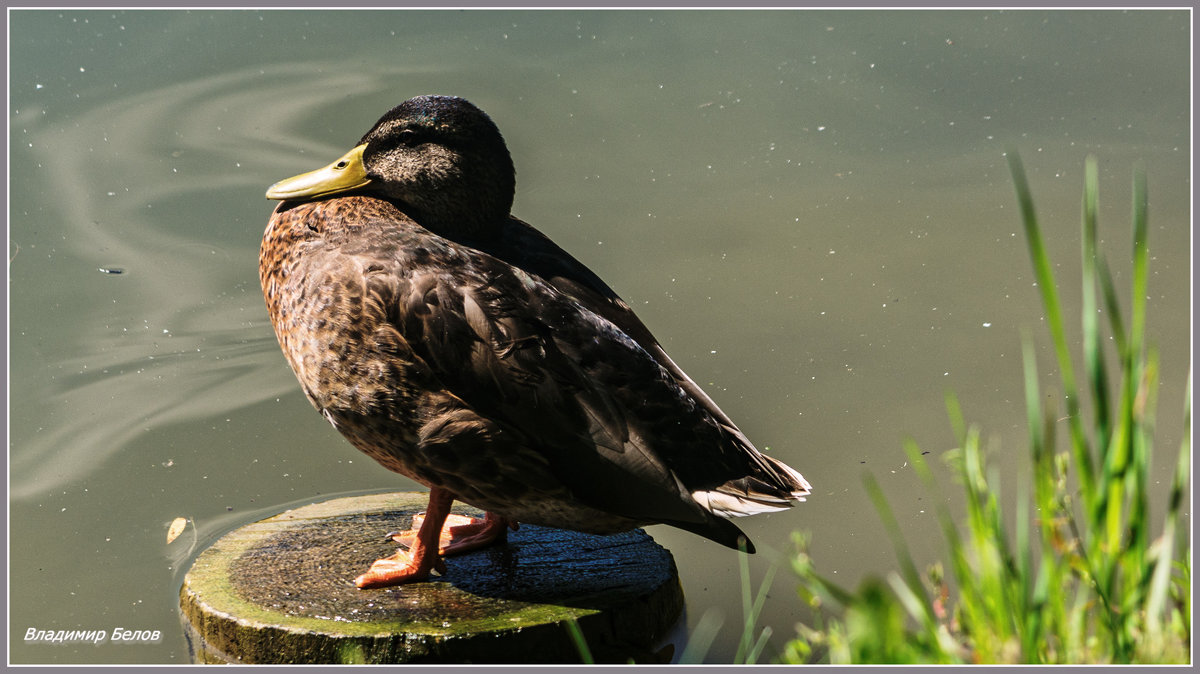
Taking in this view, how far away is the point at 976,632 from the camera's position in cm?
167

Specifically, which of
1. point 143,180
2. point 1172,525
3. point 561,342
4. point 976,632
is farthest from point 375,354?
point 143,180

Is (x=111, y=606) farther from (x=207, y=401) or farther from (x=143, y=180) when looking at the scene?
(x=143, y=180)

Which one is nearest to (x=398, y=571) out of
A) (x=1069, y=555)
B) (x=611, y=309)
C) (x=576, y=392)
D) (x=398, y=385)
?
(x=398, y=385)

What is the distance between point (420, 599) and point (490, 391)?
0.61 metres

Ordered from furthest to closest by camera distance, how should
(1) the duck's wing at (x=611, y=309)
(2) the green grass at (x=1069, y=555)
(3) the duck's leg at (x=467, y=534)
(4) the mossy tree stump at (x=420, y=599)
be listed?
(3) the duck's leg at (x=467, y=534), (1) the duck's wing at (x=611, y=309), (4) the mossy tree stump at (x=420, y=599), (2) the green grass at (x=1069, y=555)

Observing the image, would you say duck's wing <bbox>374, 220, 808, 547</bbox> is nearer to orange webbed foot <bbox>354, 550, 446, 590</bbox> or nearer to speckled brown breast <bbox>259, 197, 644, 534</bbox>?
speckled brown breast <bbox>259, 197, 644, 534</bbox>

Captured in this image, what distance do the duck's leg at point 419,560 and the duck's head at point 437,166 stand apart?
0.76m

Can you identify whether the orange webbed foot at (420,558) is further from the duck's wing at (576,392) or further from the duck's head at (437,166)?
the duck's head at (437,166)

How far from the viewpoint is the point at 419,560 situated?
298cm

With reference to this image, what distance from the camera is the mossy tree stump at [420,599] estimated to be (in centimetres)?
269

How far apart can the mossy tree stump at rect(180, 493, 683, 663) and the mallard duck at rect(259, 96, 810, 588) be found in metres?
0.15

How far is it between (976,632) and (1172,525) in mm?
318

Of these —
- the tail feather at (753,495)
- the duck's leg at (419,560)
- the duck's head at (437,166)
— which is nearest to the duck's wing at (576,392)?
the tail feather at (753,495)

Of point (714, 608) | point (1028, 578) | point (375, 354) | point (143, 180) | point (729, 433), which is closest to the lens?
point (1028, 578)
